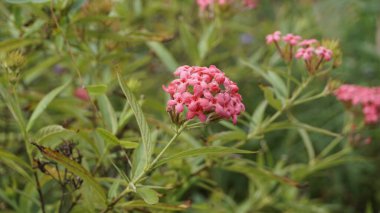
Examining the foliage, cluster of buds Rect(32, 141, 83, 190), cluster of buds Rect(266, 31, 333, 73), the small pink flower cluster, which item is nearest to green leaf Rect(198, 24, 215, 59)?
the foliage

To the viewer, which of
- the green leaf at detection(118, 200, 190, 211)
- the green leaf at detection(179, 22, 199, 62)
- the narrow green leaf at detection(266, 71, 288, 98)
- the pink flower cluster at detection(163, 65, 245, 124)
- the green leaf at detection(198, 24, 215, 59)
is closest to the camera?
the pink flower cluster at detection(163, 65, 245, 124)

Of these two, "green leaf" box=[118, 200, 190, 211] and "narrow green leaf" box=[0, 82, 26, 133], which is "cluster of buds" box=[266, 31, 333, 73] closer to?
"green leaf" box=[118, 200, 190, 211]

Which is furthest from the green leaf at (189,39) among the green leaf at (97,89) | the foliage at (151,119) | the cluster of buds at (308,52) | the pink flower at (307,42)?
the green leaf at (97,89)

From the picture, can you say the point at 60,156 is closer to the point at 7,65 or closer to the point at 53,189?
the point at 7,65

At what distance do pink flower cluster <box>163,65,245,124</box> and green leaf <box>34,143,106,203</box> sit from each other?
0.25 m

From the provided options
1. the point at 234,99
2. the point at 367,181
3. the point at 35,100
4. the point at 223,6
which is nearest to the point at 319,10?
the point at 367,181

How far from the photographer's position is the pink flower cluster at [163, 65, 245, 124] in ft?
3.71

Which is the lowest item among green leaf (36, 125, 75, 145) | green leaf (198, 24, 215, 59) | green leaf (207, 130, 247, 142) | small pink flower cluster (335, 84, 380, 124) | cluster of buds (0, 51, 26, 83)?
small pink flower cluster (335, 84, 380, 124)

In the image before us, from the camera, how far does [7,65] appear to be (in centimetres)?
140

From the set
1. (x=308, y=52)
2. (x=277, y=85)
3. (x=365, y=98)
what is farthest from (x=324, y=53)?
(x=365, y=98)

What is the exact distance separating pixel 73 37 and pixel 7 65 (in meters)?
0.43

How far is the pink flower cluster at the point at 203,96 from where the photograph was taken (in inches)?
44.6

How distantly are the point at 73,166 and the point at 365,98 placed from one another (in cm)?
132

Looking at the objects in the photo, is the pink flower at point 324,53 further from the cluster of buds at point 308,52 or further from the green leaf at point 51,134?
the green leaf at point 51,134
